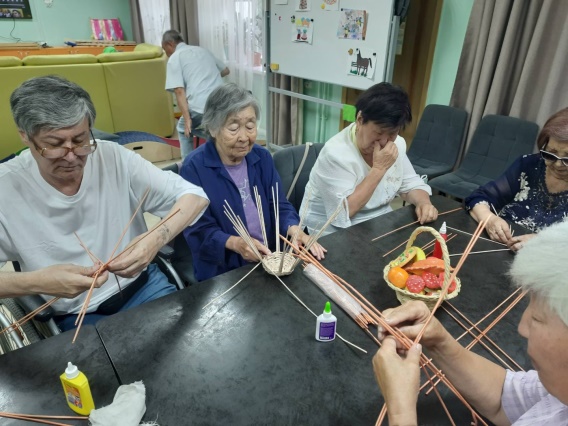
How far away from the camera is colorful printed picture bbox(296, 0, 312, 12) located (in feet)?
12.0

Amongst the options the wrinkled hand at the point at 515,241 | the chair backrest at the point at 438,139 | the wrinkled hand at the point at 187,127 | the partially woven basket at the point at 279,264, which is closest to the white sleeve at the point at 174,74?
the wrinkled hand at the point at 187,127

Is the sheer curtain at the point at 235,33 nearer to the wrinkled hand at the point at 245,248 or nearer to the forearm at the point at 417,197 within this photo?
the forearm at the point at 417,197

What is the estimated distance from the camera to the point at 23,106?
1133 millimetres

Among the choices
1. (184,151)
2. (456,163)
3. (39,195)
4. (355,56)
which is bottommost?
(184,151)

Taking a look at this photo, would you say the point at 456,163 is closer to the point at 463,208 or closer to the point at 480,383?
the point at 463,208

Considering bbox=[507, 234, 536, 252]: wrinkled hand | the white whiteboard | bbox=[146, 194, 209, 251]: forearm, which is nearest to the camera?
bbox=[146, 194, 209, 251]: forearm

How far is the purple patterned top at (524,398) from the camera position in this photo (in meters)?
0.80

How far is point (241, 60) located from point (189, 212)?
431 cm

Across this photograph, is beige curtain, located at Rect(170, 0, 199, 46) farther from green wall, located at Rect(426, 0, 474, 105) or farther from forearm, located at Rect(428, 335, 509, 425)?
forearm, located at Rect(428, 335, 509, 425)

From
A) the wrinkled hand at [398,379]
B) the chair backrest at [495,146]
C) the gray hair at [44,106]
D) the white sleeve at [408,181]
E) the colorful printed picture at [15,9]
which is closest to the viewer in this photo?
the wrinkled hand at [398,379]

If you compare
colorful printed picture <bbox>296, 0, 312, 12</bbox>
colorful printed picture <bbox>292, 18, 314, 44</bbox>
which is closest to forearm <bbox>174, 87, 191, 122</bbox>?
colorful printed picture <bbox>292, 18, 314, 44</bbox>

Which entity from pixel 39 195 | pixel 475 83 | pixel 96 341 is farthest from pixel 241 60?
pixel 96 341

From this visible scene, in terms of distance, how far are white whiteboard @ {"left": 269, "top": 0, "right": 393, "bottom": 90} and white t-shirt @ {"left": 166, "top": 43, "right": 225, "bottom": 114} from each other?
0.72m

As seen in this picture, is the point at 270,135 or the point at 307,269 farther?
the point at 270,135
